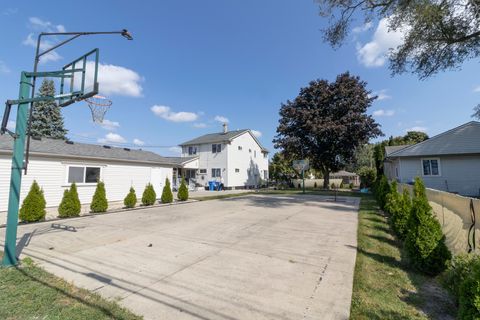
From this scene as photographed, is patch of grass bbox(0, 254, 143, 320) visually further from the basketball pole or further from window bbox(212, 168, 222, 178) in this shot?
window bbox(212, 168, 222, 178)

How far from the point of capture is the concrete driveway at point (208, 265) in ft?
9.78

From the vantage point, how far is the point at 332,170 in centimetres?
2683

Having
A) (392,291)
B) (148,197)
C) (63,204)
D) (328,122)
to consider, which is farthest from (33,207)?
(328,122)

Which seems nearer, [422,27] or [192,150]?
[422,27]

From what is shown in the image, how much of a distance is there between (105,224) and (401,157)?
18.9 meters

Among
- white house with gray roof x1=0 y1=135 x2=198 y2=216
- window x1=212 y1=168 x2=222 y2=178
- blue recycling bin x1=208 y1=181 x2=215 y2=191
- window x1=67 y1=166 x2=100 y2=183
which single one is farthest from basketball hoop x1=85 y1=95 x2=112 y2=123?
window x1=212 y1=168 x2=222 y2=178

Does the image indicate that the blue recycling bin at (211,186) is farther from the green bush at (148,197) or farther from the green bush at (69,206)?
the green bush at (69,206)

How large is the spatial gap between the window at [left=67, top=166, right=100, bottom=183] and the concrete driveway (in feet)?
16.7

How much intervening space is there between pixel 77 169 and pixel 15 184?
9395 mm

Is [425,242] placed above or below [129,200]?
below

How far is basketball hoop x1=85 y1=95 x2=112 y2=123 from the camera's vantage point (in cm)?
760

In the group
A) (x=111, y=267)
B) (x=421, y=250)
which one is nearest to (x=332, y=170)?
(x=421, y=250)

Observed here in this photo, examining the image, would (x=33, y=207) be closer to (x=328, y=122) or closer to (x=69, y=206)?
(x=69, y=206)

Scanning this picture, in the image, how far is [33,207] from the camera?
26.8 ft
